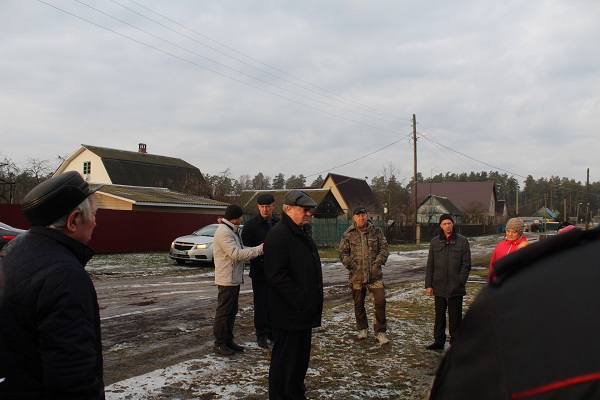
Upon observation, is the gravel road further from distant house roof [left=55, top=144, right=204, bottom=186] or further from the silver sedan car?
distant house roof [left=55, top=144, right=204, bottom=186]

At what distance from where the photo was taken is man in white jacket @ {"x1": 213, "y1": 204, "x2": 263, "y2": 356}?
627 centimetres

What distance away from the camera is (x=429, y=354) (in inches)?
256

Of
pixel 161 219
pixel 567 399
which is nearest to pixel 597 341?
pixel 567 399

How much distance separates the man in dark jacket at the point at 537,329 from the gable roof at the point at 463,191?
80803 mm

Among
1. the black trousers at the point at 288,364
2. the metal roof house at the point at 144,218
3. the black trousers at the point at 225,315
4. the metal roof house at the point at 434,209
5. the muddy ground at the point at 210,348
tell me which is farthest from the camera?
the metal roof house at the point at 434,209

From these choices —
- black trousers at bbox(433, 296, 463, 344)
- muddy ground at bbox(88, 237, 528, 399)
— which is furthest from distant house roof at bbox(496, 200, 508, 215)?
black trousers at bbox(433, 296, 463, 344)

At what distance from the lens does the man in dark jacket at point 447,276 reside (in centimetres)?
684

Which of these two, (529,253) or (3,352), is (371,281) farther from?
(529,253)

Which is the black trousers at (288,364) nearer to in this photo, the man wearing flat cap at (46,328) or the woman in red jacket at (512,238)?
the man wearing flat cap at (46,328)

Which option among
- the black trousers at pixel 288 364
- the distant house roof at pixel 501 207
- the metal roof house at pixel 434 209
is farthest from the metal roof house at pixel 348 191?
the black trousers at pixel 288 364

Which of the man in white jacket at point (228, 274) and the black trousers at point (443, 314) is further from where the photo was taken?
the black trousers at point (443, 314)

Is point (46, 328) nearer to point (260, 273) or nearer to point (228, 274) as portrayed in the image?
point (228, 274)

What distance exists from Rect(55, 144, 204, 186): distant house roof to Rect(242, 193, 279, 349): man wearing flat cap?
3307cm

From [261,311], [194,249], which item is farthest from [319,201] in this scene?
[261,311]
